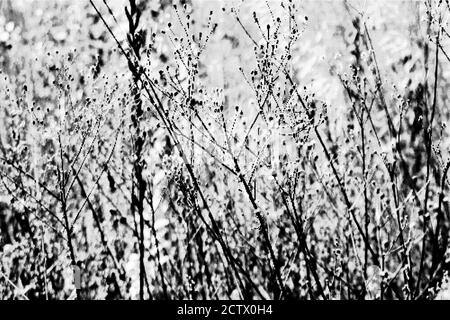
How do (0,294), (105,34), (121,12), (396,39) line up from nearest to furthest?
(0,294), (396,39), (121,12), (105,34)

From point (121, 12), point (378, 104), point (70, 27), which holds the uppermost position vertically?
point (70, 27)

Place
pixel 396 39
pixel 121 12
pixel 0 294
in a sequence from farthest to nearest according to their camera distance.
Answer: pixel 121 12
pixel 396 39
pixel 0 294

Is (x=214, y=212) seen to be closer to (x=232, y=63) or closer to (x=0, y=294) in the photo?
(x=232, y=63)

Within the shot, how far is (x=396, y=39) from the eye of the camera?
99.4 inches

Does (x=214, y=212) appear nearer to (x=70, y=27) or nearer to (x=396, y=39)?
(x=396, y=39)

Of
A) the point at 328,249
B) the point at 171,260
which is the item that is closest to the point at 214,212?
the point at 171,260

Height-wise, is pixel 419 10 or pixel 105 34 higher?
pixel 105 34
